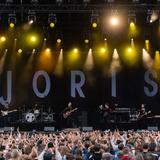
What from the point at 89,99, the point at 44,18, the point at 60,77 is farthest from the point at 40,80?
the point at 44,18

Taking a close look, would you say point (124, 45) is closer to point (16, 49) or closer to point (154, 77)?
point (154, 77)

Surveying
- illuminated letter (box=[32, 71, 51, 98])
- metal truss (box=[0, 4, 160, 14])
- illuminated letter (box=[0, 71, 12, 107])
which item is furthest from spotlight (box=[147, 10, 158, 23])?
illuminated letter (box=[0, 71, 12, 107])

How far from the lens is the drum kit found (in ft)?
89.1

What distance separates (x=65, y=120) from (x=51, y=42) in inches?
177

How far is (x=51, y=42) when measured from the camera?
2759 cm

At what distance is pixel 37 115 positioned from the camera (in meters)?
27.3

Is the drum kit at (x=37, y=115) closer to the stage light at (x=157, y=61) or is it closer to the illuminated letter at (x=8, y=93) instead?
the illuminated letter at (x=8, y=93)

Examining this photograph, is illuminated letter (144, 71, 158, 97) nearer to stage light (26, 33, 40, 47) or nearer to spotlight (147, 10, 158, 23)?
spotlight (147, 10, 158, 23)

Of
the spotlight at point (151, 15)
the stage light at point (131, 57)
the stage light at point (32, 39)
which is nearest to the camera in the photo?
the spotlight at point (151, 15)

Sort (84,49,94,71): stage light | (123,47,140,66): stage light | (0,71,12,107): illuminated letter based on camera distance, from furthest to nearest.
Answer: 1. (84,49,94,71): stage light
2. (123,47,140,66): stage light
3. (0,71,12,107): illuminated letter

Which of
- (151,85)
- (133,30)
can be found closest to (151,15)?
(133,30)

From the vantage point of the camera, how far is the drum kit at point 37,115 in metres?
27.2

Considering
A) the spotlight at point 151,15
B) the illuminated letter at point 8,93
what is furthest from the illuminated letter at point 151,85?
the illuminated letter at point 8,93

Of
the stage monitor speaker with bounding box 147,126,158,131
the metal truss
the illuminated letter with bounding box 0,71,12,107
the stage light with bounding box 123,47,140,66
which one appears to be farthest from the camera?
the stage light with bounding box 123,47,140,66
